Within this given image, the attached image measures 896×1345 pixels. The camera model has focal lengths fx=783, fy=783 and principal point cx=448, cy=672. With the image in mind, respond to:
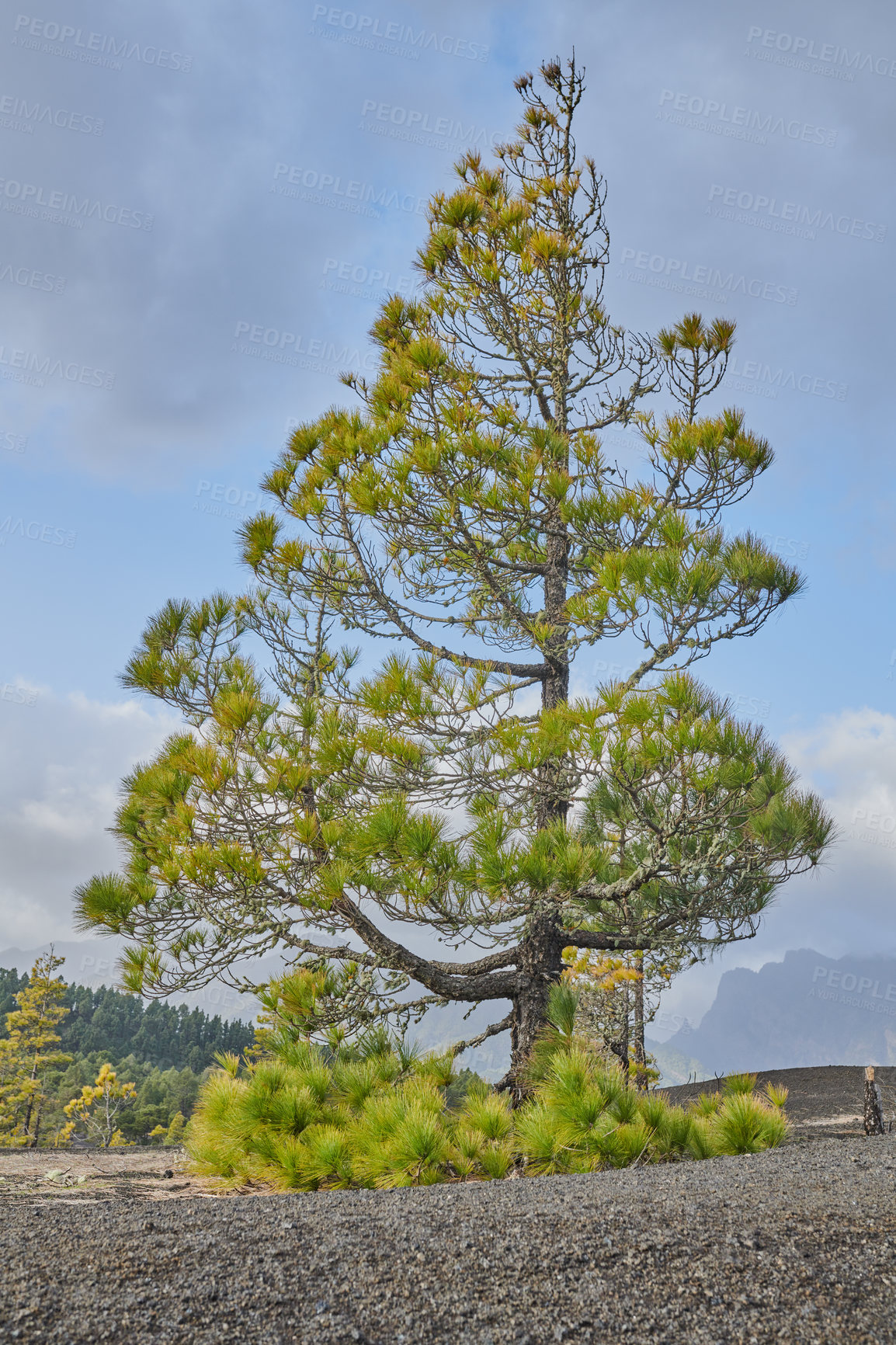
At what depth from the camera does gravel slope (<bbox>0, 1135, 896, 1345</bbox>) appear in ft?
5.88

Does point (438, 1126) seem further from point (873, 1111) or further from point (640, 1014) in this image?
point (640, 1014)

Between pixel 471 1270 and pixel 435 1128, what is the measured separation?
6.86 ft

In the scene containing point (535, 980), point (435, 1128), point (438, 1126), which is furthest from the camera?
point (535, 980)

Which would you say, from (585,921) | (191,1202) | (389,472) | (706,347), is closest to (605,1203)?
(191,1202)

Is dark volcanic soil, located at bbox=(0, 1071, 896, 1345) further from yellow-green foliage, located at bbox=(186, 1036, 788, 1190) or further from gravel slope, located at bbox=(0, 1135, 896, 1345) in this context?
→ yellow-green foliage, located at bbox=(186, 1036, 788, 1190)

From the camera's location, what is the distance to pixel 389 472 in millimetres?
5402

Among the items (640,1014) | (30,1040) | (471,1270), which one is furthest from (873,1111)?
(30,1040)

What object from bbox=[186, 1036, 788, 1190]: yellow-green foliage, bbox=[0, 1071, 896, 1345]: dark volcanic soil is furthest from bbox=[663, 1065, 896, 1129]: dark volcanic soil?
bbox=[0, 1071, 896, 1345]: dark volcanic soil

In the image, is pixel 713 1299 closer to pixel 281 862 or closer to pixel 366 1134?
pixel 366 1134

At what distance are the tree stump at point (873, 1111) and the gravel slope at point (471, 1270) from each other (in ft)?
9.34

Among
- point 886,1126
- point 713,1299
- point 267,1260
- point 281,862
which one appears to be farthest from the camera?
point 886,1126

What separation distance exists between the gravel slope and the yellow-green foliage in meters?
1.40

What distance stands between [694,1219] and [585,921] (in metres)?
3.97

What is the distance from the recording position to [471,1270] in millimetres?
2029
